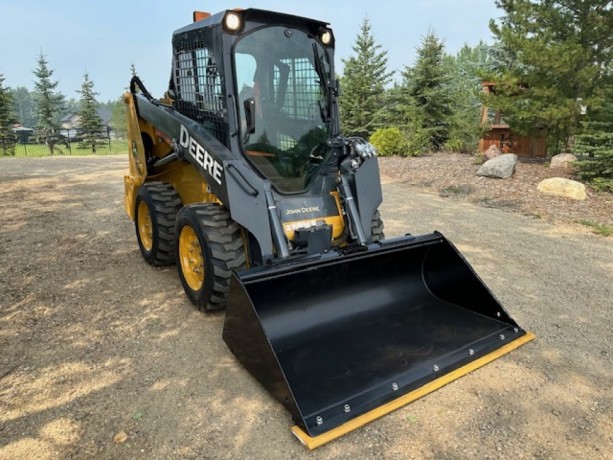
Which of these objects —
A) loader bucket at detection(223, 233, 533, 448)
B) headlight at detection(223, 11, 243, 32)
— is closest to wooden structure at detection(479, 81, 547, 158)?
loader bucket at detection(223, 233, 533, 448)

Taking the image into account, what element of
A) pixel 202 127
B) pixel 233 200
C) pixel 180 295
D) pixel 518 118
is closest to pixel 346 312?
pixel 233 200

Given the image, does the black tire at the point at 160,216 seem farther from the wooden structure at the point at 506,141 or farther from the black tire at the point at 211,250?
the wooden structure at the point at 506,141

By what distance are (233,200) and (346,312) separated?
1.16 m

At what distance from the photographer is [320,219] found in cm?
375

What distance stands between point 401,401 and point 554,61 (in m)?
9.93

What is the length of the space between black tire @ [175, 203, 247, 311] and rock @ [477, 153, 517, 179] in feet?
28.0

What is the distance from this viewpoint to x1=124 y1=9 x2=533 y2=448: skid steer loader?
9.02 ft

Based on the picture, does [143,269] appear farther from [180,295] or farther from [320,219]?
[320,219]

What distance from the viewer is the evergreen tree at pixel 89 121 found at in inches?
1222

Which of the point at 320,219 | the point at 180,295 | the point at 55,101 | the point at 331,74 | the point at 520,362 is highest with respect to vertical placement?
the point at 55,101

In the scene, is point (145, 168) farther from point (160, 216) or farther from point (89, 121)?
point (89, 121)

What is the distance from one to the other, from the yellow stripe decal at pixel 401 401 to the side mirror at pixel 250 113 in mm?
2231

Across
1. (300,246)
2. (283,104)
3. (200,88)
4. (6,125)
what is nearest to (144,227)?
(200,88)

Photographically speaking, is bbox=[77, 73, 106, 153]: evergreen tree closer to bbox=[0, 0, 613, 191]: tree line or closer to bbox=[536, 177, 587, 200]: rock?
bbox=[0, 0, 613, 191]: tree line
